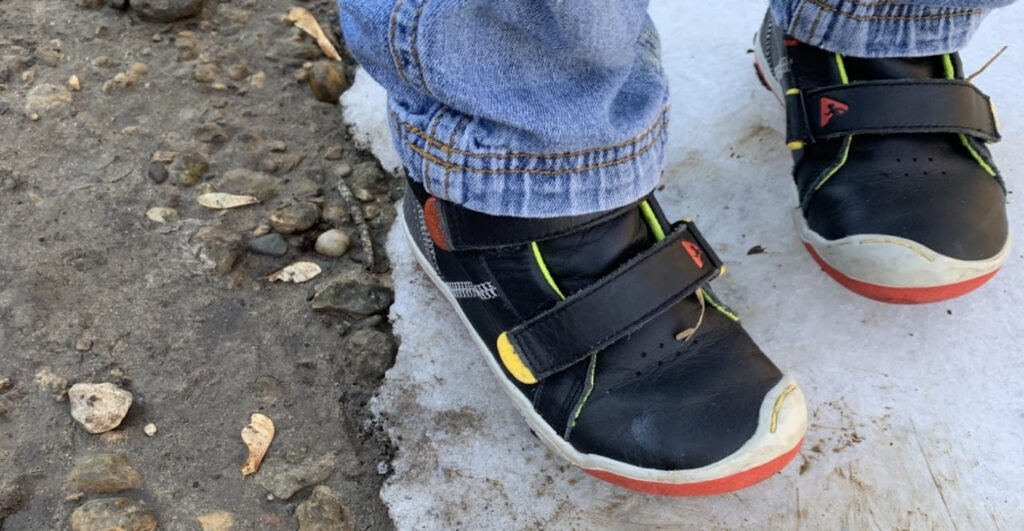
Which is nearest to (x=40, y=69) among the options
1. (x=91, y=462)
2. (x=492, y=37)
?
(x=91, y=462)

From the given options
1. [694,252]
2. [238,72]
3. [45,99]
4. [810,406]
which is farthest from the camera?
[238,72]

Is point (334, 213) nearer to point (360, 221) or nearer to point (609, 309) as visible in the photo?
point (360, 221)

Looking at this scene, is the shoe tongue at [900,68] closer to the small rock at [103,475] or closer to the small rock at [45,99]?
the small rock at [103,475]

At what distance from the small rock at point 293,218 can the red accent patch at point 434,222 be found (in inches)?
13.1

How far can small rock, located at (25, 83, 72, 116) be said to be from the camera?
1.39 metres

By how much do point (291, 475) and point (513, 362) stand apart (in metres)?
0.32

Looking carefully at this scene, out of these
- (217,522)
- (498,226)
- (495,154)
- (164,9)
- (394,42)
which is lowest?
(217,522)

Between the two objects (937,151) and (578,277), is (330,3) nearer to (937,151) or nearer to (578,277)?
(578,277)

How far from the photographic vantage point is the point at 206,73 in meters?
1.49

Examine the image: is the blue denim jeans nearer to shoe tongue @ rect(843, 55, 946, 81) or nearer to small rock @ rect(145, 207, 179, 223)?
shoe tongue @ rect(843, 55, 946, 81)

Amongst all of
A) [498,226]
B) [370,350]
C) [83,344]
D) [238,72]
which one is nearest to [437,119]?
[498,226]

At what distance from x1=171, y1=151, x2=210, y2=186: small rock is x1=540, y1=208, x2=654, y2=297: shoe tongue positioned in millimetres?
691

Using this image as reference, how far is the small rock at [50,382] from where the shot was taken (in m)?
1.05

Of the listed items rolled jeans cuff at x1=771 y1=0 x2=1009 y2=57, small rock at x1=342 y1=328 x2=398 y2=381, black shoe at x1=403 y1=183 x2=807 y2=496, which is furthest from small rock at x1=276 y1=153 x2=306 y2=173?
rolled jeans cuff at x1=771 y1=0 x2=1009 y2=57
